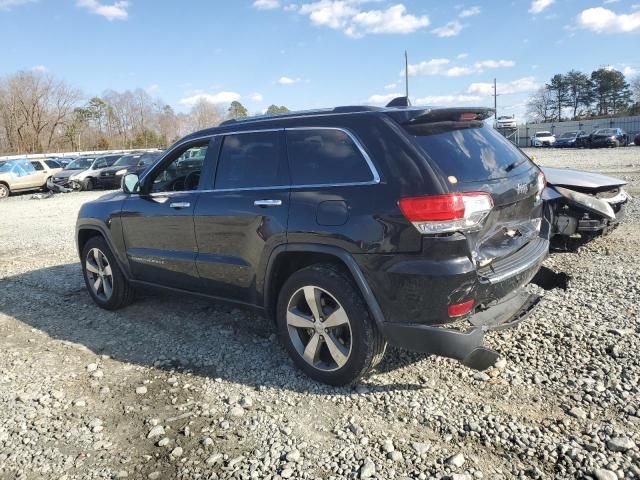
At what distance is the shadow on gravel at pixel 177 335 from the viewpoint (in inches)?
152

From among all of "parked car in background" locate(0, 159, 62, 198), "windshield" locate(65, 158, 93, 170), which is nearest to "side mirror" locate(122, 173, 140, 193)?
"parked car in background" locate(0, 159, 62, 198)

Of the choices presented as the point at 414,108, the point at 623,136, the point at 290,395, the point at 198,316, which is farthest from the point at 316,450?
the point at 623,136

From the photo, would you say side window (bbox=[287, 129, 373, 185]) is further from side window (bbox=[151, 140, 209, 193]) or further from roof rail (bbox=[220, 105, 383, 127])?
side window (bbox=[151, 140, 209, 193])

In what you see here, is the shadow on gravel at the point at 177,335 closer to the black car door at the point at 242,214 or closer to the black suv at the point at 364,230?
the black suv at the point at 364,230

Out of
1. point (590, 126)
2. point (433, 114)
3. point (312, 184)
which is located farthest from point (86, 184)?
point (590, 126)

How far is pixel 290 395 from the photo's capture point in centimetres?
352

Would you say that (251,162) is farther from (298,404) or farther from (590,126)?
(590,126)

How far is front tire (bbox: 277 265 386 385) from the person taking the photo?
3.30 meters

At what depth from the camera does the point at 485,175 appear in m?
3.33

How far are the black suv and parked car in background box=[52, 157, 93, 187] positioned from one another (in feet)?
71.9

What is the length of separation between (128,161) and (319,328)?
24.0m

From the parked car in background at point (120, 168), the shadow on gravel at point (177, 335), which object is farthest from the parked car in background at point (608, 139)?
the shadow on gravel at point (177, 335)

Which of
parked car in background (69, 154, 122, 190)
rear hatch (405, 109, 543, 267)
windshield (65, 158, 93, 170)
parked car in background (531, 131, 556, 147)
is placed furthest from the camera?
parked car in background (531, 131, 556, 147)

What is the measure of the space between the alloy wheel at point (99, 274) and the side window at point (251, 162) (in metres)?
2.06
